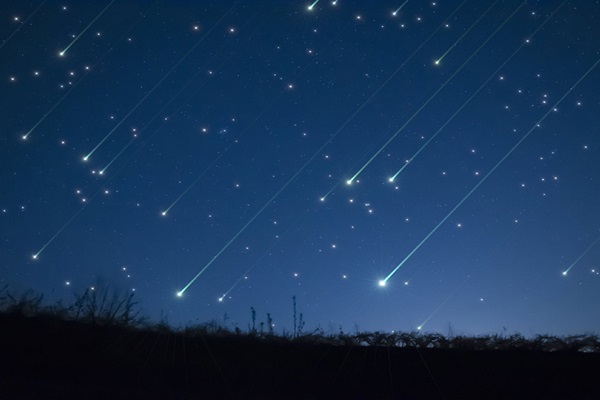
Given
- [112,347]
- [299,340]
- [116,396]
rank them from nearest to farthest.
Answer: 1. [116,396]
2. [112,347]
3. [299,340]

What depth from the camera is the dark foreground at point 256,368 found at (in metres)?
7.72

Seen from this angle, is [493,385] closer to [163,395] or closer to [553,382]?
[553,382]

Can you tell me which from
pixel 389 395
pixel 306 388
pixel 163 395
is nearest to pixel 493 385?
pixel 389 395

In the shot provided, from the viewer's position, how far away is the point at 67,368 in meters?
7.90

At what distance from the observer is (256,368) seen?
8320 millimetres

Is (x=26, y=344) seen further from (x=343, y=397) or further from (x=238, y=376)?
(x=343, y=397)

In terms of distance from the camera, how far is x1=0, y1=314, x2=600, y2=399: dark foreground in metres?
7.72

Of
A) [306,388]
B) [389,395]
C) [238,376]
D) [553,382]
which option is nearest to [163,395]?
[238,376]

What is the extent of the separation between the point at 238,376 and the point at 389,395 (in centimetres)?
214

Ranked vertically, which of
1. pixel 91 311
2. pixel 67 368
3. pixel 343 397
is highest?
pixel 91 311

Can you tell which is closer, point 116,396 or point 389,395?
point 116,396

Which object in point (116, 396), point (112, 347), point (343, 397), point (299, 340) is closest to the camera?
point (116, 396)

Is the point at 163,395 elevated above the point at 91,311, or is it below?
below

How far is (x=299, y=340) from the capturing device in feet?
29.7
